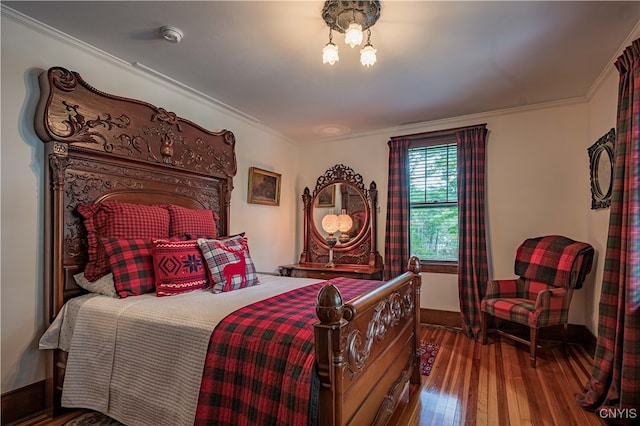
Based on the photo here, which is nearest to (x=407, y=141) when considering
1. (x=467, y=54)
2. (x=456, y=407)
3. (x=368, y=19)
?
(x=467, y=54)

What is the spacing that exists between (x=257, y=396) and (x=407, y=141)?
11.2 ft

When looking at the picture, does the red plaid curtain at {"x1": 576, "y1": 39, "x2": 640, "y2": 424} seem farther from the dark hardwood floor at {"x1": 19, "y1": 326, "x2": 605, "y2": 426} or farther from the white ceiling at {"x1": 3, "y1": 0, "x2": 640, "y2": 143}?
the white ceiling at {"x1": 3, "y1": 0, "x2": 640, "y2": 143}

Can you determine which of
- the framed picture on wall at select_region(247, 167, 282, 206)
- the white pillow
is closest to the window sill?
the framed picture on wall at select_region(247, 167, 282, 206)

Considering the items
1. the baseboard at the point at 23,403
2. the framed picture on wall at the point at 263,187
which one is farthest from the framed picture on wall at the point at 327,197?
the baseboard at the point at 23,403

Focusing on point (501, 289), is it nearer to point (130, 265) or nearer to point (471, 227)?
point (471, 227)

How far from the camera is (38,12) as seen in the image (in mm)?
1941

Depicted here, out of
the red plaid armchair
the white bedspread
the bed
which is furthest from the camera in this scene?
the red plaid armchair

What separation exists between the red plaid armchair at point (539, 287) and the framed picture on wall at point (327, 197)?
216 centimetres

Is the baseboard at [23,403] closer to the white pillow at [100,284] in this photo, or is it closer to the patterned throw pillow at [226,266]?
the white pillow at [100,284]

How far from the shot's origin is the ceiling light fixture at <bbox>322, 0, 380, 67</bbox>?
179cm

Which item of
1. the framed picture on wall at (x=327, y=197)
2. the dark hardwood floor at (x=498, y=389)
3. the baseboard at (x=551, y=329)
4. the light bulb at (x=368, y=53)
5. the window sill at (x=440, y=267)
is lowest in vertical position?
the dark hardwood floor at (x=498, y=389)

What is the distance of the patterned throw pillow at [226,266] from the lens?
2.24 metres

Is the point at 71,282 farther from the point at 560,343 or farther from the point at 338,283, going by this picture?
the point at 560,343

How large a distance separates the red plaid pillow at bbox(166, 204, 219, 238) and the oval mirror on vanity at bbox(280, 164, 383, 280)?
4.65ft
